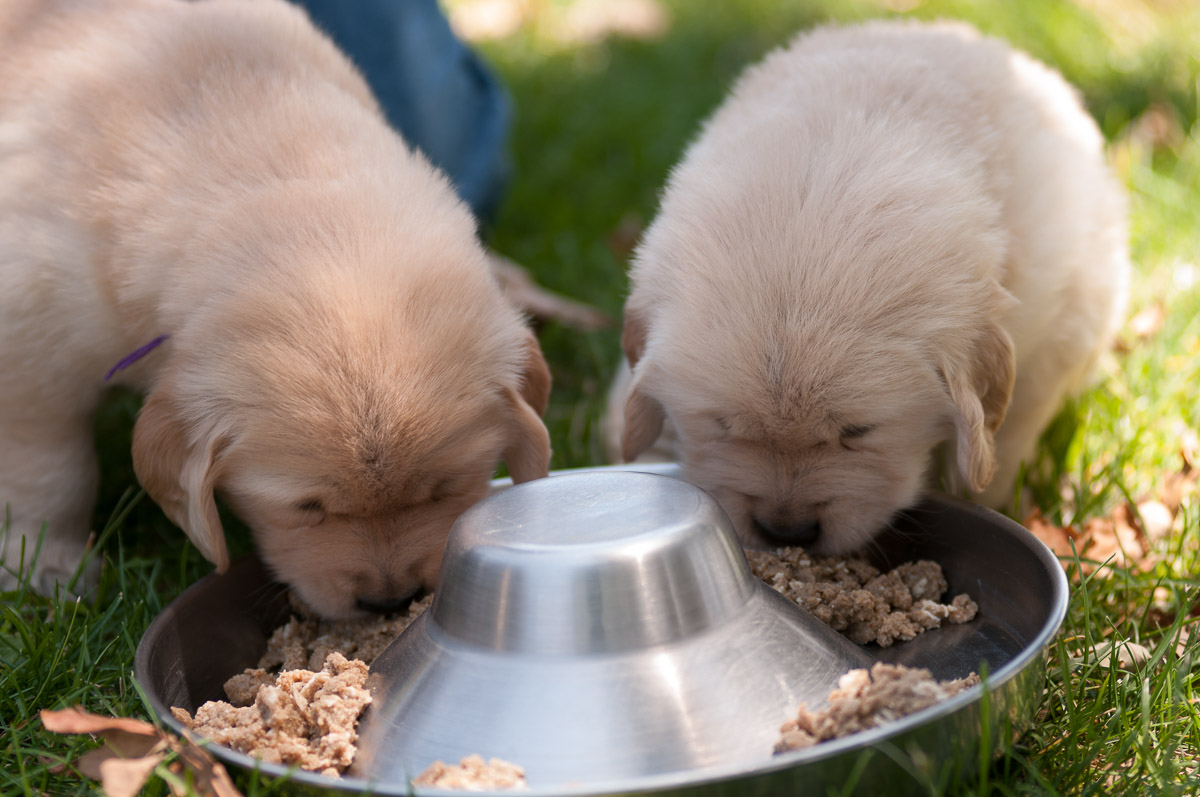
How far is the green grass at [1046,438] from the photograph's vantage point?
2695 mm

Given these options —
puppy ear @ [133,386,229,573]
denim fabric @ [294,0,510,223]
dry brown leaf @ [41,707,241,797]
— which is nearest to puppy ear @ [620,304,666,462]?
puppy ear @ [133,386,229,573]

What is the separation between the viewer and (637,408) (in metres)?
3.61

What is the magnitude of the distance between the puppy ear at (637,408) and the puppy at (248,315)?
29cm

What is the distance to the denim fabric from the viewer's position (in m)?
5.84

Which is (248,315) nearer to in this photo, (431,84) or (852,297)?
(852,297)

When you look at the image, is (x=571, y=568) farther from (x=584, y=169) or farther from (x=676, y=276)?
(x=584, y=169)

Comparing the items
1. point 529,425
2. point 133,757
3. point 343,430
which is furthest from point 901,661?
point 133,757

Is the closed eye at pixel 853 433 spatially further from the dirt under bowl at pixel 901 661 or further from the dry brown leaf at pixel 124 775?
the dry brown leaf at pixel 124 775

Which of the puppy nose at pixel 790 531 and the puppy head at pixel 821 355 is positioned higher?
the puppy head at pixel 821 355

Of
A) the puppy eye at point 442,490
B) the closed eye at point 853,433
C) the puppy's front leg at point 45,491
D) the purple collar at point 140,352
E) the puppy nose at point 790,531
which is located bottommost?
the puppy's front leg at point 45,491

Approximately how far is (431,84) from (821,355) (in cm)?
366

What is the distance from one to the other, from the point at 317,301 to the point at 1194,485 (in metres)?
2.99

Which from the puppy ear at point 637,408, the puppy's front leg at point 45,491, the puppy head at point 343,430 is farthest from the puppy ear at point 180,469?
the puppy ear at point 637,408

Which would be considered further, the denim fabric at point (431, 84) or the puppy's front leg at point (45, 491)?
the denim fabric at point (431, 84)
